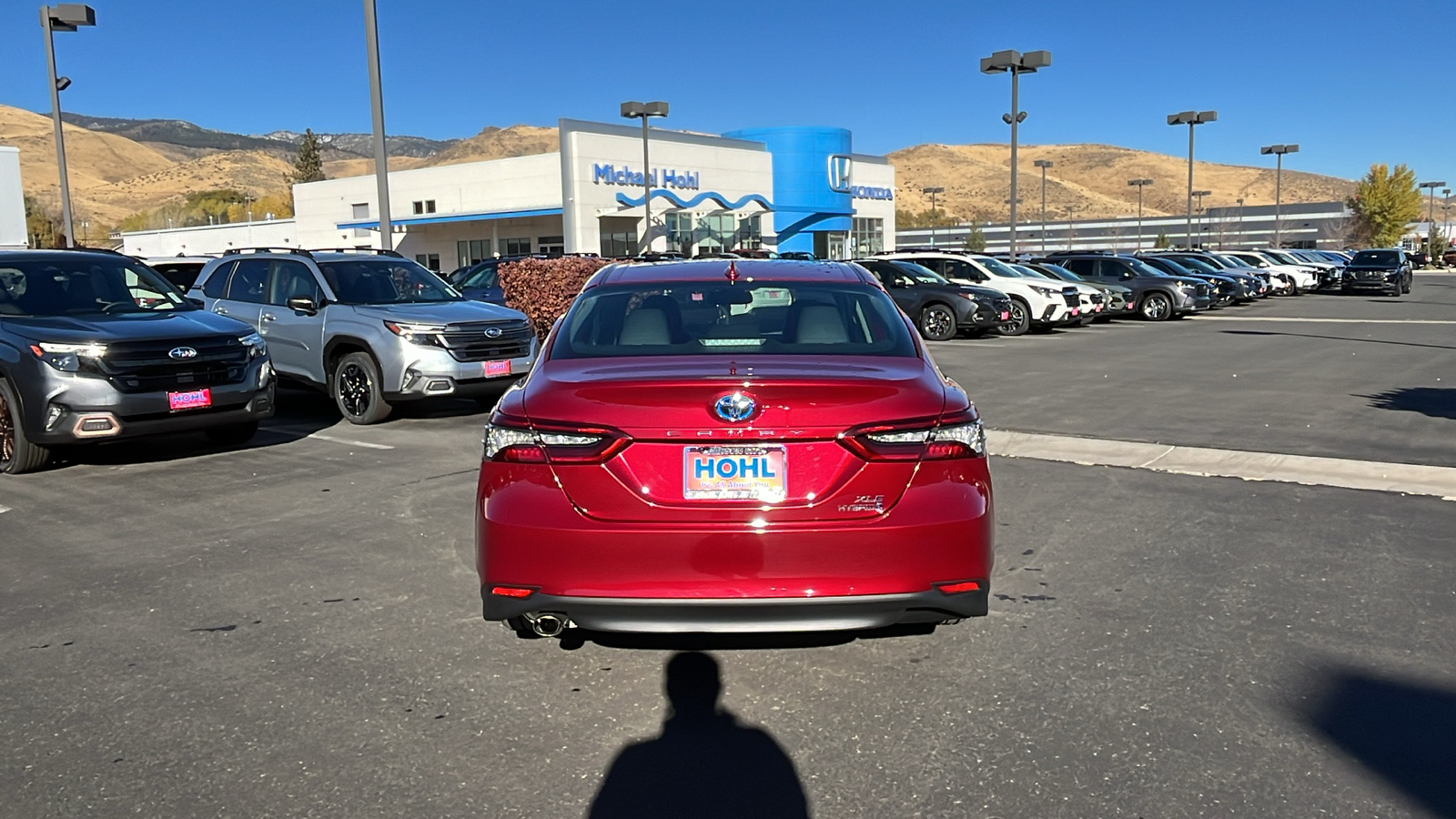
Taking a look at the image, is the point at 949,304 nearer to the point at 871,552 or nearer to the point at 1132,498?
the point at 1132,498

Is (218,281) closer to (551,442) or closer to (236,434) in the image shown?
(236,434)

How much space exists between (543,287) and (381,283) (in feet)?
21.8

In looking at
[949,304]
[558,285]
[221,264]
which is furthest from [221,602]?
[949,304]

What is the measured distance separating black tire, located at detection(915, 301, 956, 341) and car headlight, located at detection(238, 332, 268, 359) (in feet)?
45.9

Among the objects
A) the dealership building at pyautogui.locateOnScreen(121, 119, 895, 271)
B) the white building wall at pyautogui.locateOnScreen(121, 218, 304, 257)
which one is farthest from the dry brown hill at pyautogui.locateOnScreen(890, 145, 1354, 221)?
the white building wall at pyautogui.locateOnScreen(121, 218, 304, 257)

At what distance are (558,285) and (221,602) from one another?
1352 cm

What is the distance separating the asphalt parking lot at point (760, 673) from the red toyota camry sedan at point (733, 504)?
45 cm

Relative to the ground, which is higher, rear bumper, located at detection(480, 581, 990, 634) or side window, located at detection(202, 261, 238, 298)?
side window, located at detection(202, 261, 238, 298)

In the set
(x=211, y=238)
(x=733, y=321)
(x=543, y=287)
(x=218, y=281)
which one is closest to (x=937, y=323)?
(x=543, y=287)

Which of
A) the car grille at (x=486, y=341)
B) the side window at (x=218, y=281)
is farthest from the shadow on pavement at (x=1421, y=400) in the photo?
the side window at (x=218, y=281)

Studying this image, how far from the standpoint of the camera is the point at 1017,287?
75.5 ft

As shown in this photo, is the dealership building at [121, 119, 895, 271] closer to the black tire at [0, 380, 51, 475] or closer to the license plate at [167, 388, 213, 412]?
the license plate at [167, 388, 213, 412]

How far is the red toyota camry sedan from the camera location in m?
3.70

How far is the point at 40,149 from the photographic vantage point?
18262 centimetres
